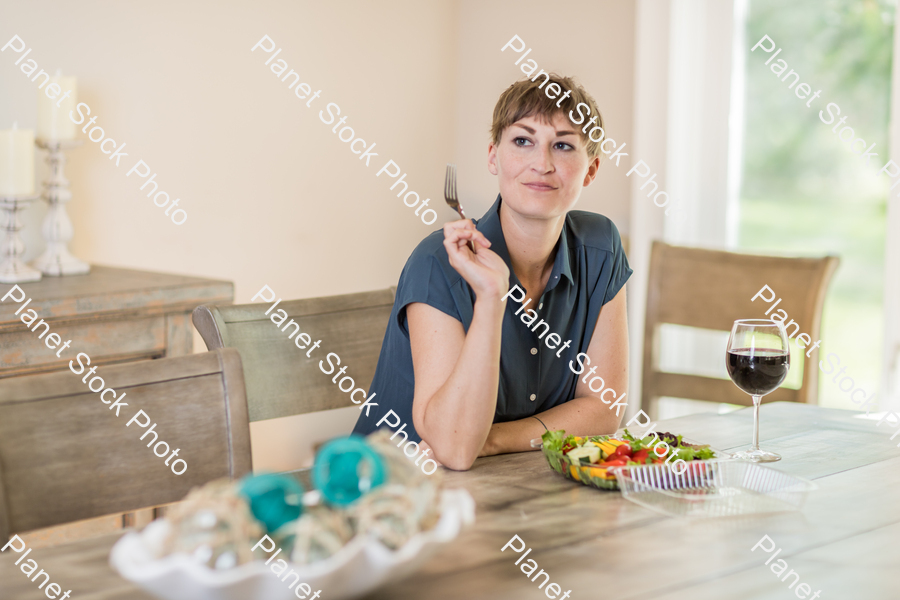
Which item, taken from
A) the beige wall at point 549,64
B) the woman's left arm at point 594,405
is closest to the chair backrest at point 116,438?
the woman's left arm at point 594,405

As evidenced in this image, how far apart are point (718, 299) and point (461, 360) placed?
1.14 meters

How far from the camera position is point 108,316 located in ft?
6.22

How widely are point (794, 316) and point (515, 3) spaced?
5.38ft

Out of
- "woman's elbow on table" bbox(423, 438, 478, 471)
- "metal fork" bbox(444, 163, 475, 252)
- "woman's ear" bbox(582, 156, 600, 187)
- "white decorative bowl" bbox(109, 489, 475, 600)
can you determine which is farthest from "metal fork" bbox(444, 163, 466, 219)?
"white decorative bowl" bbox(109, 489, 475, 600)

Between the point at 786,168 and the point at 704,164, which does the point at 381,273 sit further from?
the point at 786,168

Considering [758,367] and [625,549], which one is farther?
[758,367]

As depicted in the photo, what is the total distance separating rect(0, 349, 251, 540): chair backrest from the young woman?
0.96ft

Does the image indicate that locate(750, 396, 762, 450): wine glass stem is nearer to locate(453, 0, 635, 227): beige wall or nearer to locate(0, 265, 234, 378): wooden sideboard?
locate(0, 265, 234, 378): wooden sideboard

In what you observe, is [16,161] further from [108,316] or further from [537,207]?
[537,207]

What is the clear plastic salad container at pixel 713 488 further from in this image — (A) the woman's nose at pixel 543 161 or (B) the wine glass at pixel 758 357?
(A) the woman's nose at pixel 543 161

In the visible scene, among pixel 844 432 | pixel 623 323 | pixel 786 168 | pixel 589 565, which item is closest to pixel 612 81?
pixel 786 168

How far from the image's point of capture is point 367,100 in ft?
10.1

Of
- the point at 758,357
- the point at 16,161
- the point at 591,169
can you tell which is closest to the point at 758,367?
the point at 758,357

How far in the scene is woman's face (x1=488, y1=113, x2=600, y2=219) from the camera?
1438 millimetres
